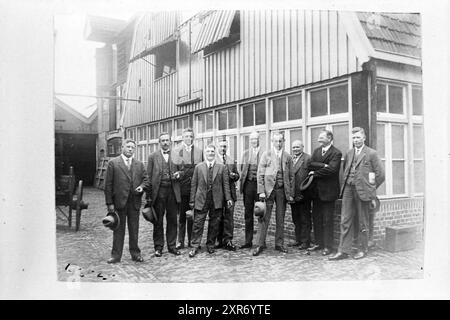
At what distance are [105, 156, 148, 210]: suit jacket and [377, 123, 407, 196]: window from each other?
1939 millimetres

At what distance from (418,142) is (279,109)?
1183mm

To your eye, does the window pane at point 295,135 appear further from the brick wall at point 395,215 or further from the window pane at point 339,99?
the brick wall at point 395,215

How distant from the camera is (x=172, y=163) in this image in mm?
2961

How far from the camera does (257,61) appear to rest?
10.6 feet

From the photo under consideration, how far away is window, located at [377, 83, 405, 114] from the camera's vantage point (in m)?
2.76

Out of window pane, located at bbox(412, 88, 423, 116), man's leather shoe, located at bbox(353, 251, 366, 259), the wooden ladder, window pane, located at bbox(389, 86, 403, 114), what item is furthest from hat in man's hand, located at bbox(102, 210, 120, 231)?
window pane, located at bbox(412, 88, 423, 116)

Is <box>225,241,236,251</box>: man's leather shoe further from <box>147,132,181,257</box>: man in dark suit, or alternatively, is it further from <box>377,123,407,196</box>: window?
<box>377,123,407,196</box>: window

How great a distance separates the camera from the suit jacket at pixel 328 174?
9.30 feet

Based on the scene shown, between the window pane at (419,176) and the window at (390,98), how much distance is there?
431 millimetres

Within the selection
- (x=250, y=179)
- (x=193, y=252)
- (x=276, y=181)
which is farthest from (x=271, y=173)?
(x=193, y=252)

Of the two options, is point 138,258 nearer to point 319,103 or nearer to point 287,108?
point 287,108
